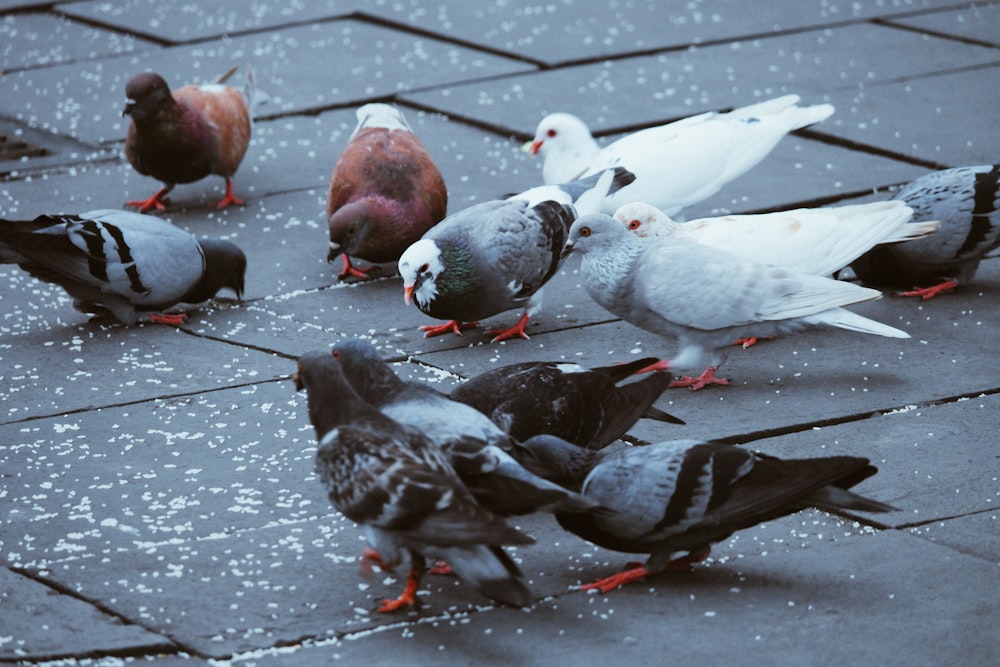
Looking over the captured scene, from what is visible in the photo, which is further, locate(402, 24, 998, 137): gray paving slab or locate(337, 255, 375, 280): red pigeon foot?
locate(402, 24, 998, 137): gray paving slab

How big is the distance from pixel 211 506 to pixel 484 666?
1.34 m

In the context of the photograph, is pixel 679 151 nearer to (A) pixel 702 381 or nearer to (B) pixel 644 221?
(B) pixel 644 221

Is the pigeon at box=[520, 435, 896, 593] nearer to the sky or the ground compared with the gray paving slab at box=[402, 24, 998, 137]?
nearer to the ground

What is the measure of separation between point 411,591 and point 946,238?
123 inches

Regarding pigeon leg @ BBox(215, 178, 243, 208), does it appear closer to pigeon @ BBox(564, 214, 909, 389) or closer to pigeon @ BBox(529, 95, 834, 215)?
pigeon @ BBox(529, 95, 834, 215)

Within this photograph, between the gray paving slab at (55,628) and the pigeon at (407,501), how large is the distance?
602 mm

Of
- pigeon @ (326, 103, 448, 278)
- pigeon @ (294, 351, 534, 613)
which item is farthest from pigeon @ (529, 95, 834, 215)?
pigeon @ (294, 351, 534, 613)

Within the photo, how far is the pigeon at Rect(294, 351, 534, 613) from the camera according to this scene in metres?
3.69

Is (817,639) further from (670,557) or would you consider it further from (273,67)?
(273,67)

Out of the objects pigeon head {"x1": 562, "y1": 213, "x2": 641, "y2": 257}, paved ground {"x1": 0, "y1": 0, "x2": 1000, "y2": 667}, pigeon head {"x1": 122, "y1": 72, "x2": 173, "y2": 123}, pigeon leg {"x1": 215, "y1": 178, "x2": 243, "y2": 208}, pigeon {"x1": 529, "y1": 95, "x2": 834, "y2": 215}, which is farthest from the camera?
pigeon leg {"x1": 215, "y1": 178, "x2": 243, "y2": 208}

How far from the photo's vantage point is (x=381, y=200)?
21.9 feet

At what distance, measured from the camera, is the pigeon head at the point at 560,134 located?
23.6 feet

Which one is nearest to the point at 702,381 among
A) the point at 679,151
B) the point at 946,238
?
the point at 946,238

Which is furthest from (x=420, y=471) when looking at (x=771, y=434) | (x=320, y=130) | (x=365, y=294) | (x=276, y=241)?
(x=320, y=130)
